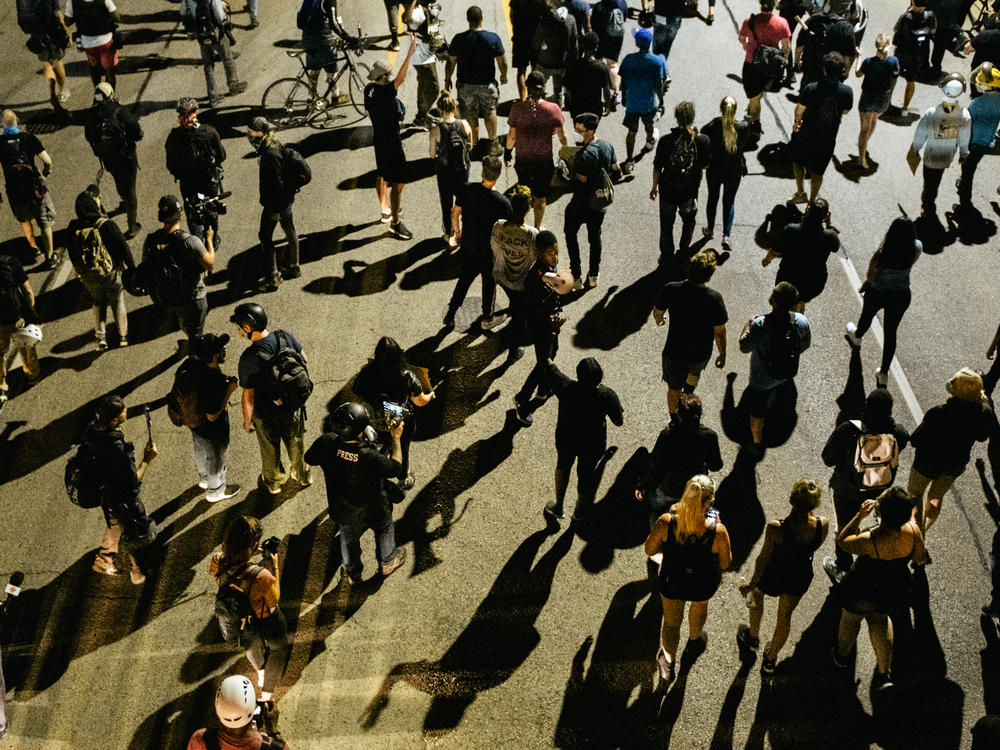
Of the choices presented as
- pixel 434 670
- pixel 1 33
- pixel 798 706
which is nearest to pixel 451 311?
pixel 434 670

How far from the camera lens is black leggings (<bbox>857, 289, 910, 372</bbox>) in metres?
9.71

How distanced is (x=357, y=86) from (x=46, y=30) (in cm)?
482

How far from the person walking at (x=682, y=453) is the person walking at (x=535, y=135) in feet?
16.1

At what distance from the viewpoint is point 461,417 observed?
9961 millimetres

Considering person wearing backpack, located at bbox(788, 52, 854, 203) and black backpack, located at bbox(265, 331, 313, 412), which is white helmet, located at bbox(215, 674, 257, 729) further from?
person wearing backpack, located at bbox(788, 52, 854, 203)

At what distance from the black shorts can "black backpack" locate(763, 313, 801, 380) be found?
13.8 ft

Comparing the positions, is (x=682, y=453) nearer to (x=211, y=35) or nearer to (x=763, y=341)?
(x=763, y=341)

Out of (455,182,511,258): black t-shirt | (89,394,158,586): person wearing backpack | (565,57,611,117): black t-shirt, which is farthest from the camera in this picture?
(565,57,611,117): black t-shirt

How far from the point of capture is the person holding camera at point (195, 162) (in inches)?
443

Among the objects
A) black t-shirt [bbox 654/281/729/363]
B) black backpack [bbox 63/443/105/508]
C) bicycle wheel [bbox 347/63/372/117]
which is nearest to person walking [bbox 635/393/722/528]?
black t-shirt [bbox 654/281/729/363]

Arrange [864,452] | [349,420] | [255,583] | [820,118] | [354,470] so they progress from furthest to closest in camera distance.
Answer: [820,118], [864,452], [354,470], [349,420], [255,583]

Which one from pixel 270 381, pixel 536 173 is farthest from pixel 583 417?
pixel 536 173

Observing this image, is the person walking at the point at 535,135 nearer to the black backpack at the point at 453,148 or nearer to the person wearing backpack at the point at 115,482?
the black backpack at the point at 453,148

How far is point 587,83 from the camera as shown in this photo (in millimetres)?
13531
